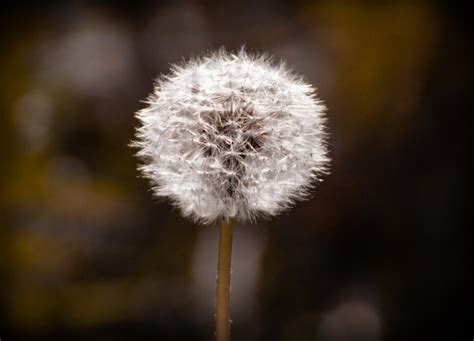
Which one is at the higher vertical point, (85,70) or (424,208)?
(85,70)

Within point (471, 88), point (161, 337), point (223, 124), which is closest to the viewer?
point (223, 124)

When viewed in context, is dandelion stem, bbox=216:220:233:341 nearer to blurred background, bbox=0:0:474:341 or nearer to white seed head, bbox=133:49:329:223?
white seed head, bbox=133:49:329:223

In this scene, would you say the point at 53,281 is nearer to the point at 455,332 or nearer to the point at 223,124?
the point at 223,124

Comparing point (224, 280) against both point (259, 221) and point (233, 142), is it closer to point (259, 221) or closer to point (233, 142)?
point (233, 142)

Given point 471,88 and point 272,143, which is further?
point 471,88

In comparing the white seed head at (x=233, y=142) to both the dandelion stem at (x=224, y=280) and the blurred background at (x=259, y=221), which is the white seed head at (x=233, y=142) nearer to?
the dandelion stem at (x=224, y=280)

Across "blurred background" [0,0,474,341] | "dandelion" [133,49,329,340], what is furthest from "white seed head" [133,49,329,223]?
"blurred background" [0,0,474,341]

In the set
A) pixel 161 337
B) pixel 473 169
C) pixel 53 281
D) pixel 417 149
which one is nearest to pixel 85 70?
pixel 53 281

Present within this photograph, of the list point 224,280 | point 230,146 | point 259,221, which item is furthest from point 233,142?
point 259,221

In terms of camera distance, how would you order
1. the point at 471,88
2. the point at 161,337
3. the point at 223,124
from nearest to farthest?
the point at 223,124
the point at 471,88
the point at 161,337
